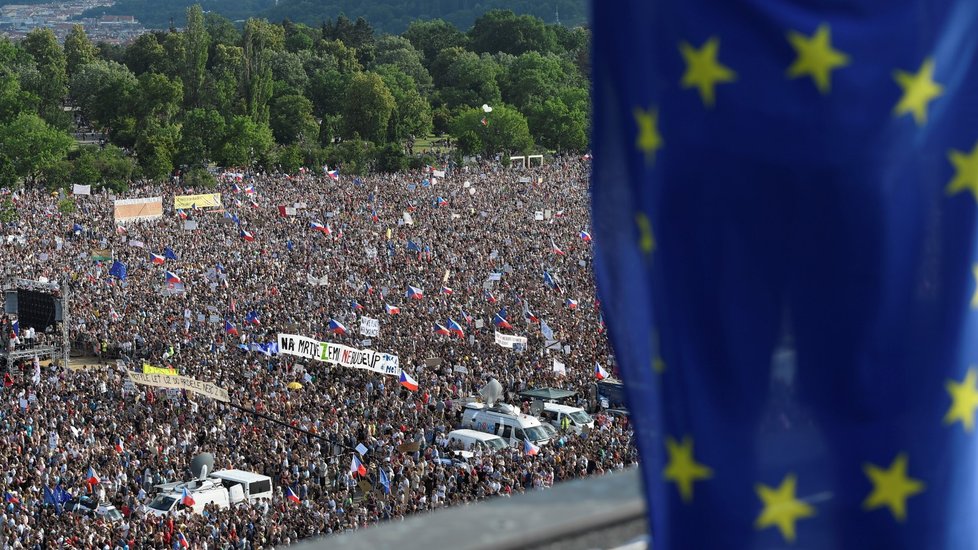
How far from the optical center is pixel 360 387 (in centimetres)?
2180

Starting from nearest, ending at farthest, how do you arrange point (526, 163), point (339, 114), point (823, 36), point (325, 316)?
1. point (823, 36)
2. point (325, 316)
3. point (526, 163)
4. point (339, 114)

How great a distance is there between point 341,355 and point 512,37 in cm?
10177

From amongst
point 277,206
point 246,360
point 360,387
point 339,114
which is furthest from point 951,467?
point 339,114

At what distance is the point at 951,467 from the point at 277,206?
44.9 metres

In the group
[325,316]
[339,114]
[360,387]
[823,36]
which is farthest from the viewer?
[339,114]

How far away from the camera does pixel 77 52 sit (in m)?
92.2

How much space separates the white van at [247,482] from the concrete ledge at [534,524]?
14.7 m

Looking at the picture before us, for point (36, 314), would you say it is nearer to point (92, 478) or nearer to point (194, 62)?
point (92, 478)

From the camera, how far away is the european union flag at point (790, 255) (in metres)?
1.96

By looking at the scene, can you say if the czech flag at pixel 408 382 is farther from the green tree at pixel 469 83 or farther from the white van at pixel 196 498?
the green tree at pixel 469 83

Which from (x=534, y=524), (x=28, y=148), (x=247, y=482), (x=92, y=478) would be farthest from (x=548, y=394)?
(x=28, y=148)

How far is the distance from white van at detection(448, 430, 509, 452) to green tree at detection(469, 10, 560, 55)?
102m

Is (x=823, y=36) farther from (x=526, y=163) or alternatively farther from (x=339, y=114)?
(x=339, y=114)

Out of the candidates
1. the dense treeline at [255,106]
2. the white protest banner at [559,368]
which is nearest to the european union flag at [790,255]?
the white protest banner at [559,368]
